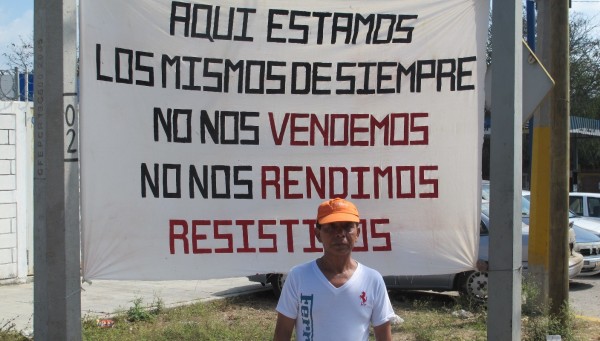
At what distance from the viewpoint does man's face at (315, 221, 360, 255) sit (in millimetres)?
3193

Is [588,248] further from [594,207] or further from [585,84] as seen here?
[585,84]

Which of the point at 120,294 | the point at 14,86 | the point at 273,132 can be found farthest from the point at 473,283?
the point at 14,86

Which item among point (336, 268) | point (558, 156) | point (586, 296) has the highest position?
point (558, 156)

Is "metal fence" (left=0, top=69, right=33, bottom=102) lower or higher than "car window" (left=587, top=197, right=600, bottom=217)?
higher

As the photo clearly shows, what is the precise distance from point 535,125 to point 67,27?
6.25 m

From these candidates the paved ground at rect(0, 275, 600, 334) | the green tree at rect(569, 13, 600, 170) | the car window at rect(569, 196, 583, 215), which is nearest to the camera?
the paved ground at rect(0, 275, 600, 334)

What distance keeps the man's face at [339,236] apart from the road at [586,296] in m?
7.43

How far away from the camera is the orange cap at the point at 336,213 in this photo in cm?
319

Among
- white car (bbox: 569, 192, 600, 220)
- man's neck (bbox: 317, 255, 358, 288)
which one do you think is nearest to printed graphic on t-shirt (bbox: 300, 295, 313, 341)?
man's neck (bbox: 317, 255, 358, 288)

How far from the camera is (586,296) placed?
11.8 metres

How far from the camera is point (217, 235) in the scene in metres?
4.52

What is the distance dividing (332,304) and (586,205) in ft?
46.9

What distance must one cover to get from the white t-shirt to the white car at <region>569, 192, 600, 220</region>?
45.3 ft

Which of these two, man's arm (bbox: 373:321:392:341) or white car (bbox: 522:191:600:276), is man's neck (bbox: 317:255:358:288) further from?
white car (bbox: 522:191:600:276)
